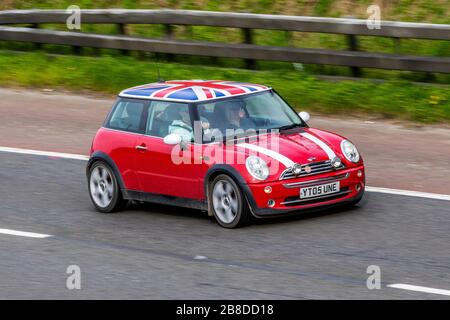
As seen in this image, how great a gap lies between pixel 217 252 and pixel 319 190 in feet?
4.59

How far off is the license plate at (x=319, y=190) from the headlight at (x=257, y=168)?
0.42 m

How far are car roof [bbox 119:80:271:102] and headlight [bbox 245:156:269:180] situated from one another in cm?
112

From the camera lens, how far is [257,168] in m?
11.3

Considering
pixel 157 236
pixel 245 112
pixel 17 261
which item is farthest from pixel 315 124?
pixel 17 261

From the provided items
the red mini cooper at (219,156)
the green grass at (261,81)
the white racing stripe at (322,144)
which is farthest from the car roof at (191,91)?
the green grass at (261,81)

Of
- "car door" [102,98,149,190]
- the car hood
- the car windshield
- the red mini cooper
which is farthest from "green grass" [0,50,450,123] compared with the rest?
"car door" [102,98,149,190]

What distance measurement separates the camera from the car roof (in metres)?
12.2

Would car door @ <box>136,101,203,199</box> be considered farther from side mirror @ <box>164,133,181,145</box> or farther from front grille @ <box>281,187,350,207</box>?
front grille @ <box>281,187,350,207</box>

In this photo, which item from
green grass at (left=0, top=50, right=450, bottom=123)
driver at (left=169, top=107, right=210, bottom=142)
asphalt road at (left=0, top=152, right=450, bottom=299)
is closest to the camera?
asphalt road at (left=0, top=152, right=450, bottom=299)

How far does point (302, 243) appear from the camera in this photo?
35.5 ft

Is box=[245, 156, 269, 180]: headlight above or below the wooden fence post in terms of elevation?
below

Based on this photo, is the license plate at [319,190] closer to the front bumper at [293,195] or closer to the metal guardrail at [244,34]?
the front bumper at [293,195]

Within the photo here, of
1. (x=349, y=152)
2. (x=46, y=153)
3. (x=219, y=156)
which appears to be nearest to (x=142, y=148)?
(x=219, y=156)

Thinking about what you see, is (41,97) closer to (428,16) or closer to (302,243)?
(428,16)
